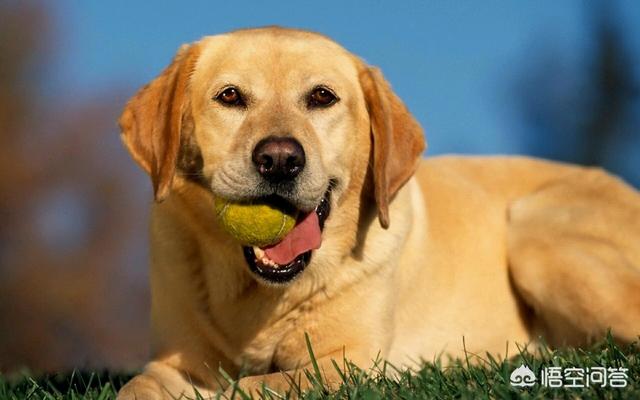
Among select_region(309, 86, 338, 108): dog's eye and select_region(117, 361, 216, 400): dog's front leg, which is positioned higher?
select_region(309, 86, 338, 108): dog's eye

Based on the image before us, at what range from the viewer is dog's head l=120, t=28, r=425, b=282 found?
410 cm

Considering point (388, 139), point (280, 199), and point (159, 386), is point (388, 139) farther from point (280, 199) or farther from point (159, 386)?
point (159, 386)

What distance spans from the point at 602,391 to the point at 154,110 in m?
2.41

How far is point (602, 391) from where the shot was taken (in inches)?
129

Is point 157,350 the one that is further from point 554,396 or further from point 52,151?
point 52,151

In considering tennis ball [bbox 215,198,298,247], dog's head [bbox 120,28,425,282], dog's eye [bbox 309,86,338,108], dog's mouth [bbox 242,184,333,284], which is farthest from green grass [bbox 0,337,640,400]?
dog's eye [bbox 309,86,338,108]

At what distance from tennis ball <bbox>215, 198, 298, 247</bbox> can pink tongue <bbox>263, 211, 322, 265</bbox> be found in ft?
0.19

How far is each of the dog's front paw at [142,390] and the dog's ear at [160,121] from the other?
0.82 metres

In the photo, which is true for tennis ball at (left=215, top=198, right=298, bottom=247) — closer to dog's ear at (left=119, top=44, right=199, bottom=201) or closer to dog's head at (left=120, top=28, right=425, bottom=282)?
dog's head at (left=120, top=28, right=425, bottom=282)

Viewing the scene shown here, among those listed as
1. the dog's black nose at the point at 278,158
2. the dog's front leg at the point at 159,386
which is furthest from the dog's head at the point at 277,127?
the dog's front leg at the point at 159,386

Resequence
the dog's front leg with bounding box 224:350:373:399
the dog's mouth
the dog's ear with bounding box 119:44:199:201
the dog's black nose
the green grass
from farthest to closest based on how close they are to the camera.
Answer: the dog's ear with bounding box 119:44:199:201 < the dog's mouth < the dog's black nose < the dog's front leg with bounding box 224:350:373:399 < the green grass

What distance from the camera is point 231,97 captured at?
4.41 meters

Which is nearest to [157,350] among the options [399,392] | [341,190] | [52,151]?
[341,190]

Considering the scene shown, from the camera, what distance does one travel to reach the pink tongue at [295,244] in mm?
4250
